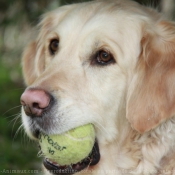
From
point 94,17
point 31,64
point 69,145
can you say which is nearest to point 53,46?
point 94,17

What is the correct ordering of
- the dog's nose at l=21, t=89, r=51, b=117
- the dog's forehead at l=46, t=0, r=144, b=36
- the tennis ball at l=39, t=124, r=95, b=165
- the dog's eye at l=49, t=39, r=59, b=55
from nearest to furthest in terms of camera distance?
1. the dog's nose at l=21, t=89, r=51, b=117
2. the tennis ball at l=39, t=124, r=95, b=165
3. the dog's forehead at l=46, t=0, r=144, b=36
4. the dog's eye at l=49, t=39, r=59, b=55

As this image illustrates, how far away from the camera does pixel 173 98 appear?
3.55 metres

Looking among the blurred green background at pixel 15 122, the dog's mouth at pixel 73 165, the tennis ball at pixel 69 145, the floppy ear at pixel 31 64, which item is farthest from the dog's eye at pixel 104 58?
the blurred green background at pixel 15 122

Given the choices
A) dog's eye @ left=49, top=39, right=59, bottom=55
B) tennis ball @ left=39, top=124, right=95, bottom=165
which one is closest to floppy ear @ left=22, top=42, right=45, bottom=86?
dog's eye @ left=49, top=39, right=59, bottom=55

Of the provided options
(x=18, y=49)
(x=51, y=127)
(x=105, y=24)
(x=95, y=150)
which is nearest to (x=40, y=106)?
(x=51, y=127)

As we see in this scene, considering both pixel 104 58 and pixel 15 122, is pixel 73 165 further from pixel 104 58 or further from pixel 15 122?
pixel 15 122

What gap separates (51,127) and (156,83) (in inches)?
33.9

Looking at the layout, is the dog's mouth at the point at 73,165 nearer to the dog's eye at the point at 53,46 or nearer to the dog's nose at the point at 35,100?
the dog's nose at the point at 35,100

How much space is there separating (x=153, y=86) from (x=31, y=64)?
1526mm

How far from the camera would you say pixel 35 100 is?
333 centimetres

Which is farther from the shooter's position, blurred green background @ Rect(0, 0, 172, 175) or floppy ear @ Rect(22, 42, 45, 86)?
blurred green background @ Rect(0, 0, 172, 175)

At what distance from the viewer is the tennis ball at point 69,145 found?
3477mm

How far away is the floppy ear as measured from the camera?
14.9 feet

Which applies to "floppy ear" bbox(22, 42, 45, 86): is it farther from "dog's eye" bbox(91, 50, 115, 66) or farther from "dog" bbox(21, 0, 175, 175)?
"dog's eye" bbox(91, 50, 115, 66)
